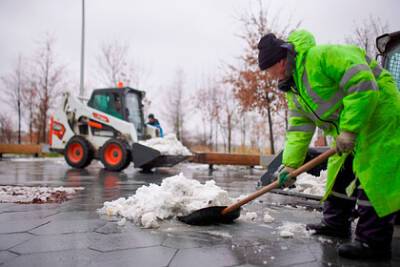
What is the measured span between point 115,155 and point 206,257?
26.7ft

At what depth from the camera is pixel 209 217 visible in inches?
130

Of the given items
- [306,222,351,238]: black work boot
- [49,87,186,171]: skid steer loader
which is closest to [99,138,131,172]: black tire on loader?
[49,87,186,171]: skid steer loader

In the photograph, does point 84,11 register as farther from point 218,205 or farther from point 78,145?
point 218,205

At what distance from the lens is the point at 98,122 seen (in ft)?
35.0

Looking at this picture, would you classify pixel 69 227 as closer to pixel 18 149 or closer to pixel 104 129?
pixel 104 129

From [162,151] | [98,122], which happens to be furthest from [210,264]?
[98,122]

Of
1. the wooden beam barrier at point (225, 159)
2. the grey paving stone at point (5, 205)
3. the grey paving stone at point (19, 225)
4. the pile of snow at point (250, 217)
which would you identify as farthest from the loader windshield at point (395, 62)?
the wooden beam barrier at point (225, 159)

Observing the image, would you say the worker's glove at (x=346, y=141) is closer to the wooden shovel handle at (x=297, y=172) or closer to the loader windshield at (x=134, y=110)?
the wooden shovel handle at (x=297, y=172)

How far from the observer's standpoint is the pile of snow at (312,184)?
4.62 metres

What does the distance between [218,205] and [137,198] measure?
33.4 inches

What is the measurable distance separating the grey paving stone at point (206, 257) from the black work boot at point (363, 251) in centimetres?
70

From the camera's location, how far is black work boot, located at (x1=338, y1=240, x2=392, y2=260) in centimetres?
238

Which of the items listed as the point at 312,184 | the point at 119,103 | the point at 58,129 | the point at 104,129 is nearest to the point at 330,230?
the point at 312,184

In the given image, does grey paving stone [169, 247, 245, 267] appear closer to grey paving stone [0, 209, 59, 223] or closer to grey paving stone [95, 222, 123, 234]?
grey paving stone [95, 222, 123, 234]
